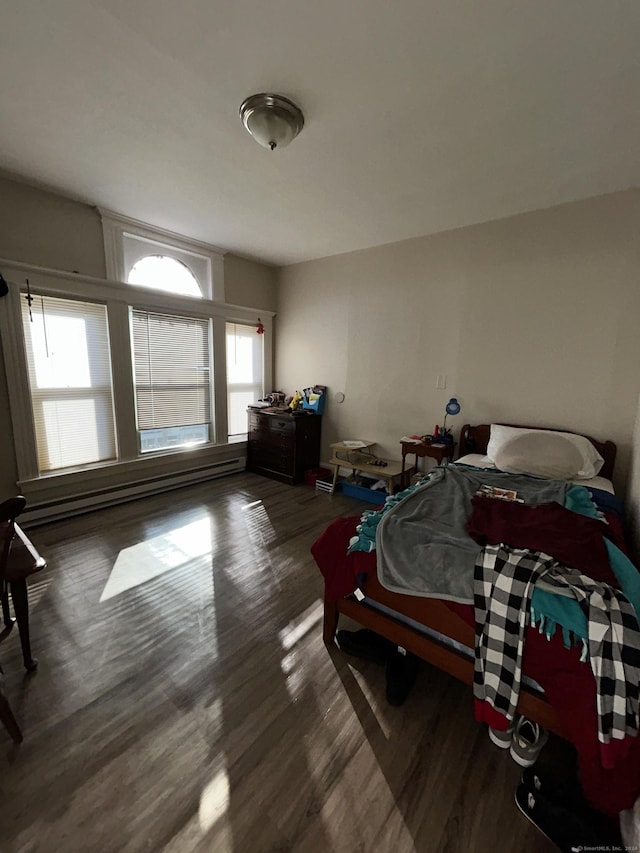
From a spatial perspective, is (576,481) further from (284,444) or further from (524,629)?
(284,444)

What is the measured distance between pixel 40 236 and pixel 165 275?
1084mm

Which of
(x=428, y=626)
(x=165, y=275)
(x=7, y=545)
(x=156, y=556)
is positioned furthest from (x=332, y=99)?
(x=156, y=556)

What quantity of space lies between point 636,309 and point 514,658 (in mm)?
2631

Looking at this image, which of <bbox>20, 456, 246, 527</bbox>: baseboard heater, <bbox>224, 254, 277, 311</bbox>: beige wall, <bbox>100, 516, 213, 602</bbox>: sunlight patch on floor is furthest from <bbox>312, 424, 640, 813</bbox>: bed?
<bbox>224, 254, 277, 311</bbox>: beige wall

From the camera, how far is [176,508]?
3.33 metres

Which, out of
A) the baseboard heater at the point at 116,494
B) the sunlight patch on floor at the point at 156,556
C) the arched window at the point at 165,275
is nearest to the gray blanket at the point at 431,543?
the sunlight patch on floor at the point at 156,556

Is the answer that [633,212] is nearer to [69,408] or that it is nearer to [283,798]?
[283,798]

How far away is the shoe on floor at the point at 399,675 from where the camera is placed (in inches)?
57.0

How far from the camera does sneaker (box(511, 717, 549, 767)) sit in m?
1.15

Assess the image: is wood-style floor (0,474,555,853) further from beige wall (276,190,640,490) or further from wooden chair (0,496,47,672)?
beige wall (276,190,640,490)

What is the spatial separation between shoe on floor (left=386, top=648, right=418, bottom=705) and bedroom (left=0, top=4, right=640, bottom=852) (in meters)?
1.65

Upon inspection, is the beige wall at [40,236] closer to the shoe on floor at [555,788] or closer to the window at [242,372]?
the window at [242,372]

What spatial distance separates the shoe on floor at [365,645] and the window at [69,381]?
2.83 metres

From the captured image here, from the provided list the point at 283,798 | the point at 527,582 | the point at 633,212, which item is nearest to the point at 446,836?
the point at 283,798
